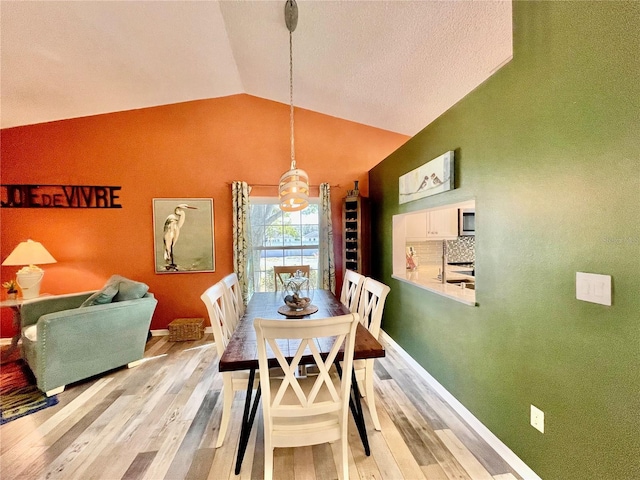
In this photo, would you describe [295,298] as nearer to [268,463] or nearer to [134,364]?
[268,463]

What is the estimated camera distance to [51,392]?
93.0 inches

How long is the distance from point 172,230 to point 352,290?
9.11ft

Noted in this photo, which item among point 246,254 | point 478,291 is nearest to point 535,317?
point 478,291

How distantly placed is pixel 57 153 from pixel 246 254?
291 centimetres

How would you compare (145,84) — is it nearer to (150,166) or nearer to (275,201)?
(150,166)

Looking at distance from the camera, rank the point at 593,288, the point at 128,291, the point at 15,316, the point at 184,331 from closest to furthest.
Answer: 1. the point at 593,288
2. the point at 128,291
3. the point at 15,316
4. the point at 184,331

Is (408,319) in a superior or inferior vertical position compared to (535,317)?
inferior

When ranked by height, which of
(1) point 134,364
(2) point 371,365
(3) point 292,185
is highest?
(3) point 292,185

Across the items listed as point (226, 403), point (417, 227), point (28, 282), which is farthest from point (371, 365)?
point (28, 282)

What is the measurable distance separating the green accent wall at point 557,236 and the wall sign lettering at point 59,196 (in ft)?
14.5

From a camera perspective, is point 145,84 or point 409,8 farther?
point 145,84

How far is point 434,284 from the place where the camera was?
2.58m

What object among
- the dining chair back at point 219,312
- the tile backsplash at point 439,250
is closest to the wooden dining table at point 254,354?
the dining chair back at point 219,312

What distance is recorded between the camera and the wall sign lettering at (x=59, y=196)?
3.57m
